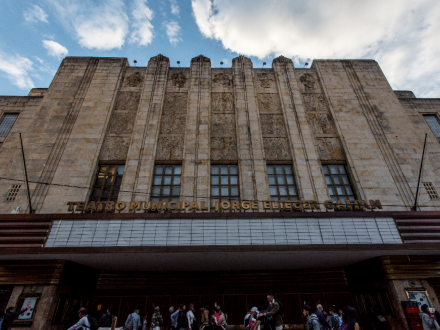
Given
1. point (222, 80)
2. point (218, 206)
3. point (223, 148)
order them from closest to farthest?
1. point (218, 206)
2. point (223, 148)
3. point (222, 80)

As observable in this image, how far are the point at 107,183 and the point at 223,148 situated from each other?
6858 millimetres

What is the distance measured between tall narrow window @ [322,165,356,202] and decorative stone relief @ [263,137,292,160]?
2.37 meters

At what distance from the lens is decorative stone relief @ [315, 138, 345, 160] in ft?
48.1

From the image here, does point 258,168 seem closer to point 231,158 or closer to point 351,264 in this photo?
point 231,158

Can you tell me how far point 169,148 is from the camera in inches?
579

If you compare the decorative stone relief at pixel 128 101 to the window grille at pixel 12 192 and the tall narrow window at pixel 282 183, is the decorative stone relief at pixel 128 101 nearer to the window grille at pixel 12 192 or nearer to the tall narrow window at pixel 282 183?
the window grille at pixel 12 192

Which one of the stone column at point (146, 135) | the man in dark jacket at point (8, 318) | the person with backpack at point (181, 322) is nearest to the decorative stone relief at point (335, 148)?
the stone column at point (146, 135)

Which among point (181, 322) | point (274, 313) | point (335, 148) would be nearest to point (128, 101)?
point (181, 322)

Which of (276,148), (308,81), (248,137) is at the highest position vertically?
(308,81)

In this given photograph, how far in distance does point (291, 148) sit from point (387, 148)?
571 cm

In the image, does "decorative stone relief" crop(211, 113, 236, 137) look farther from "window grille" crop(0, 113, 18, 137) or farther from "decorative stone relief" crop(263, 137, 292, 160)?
"window grille" crop(0, 113, 18, 137)

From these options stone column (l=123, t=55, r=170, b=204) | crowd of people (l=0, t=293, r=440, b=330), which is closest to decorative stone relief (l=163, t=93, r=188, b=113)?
stone column (l=123, t=55, r=170, b=204)

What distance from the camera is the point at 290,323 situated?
38.3 feet

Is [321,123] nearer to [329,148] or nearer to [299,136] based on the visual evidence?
[329,148]
